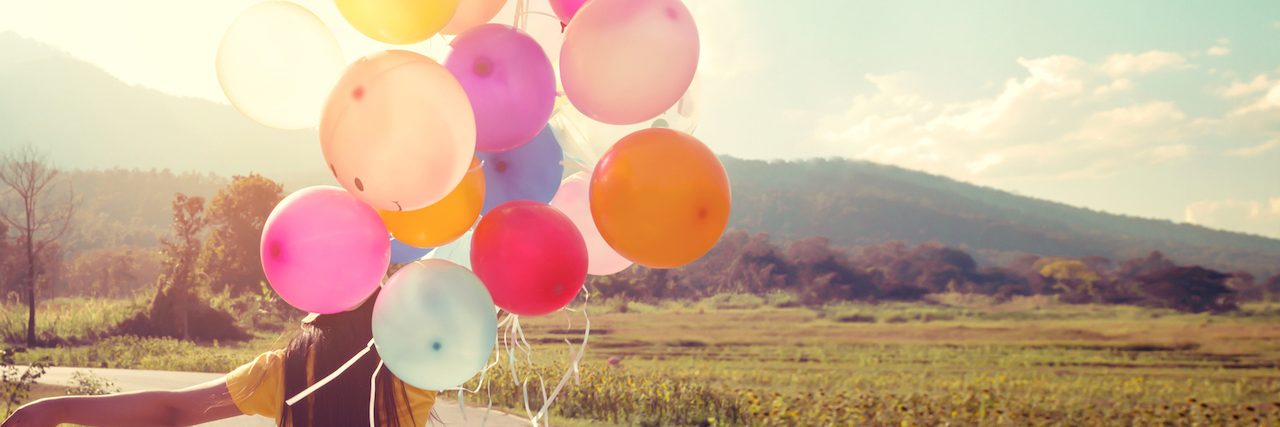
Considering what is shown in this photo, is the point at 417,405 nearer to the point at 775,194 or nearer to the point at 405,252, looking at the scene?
the point at 405,252

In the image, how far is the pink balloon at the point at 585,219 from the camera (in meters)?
2.19

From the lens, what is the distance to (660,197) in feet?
5.68

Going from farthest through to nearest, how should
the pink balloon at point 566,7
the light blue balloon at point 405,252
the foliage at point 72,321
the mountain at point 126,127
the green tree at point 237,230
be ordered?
the mountain at point 126,127
the green tree at point 237,230
the foliage at point 72,321
the pink balloon at point 566,7
the light blue balloon at point 405,252

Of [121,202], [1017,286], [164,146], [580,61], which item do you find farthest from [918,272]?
[164,146]

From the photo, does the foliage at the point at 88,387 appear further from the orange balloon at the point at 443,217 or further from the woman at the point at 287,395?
the orange balloon at the point at 443,217

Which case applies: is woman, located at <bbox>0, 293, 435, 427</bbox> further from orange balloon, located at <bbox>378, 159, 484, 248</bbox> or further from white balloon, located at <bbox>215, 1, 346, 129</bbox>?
white balloon, located at <bbox>215, 1, 346, 129</bbox>

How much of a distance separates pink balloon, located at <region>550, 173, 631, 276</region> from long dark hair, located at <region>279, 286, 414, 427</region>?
0.55 meters

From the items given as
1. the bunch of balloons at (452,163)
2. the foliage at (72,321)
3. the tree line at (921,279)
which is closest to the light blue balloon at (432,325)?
the bunch of balloons at (452,163)

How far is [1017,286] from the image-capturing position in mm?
27859

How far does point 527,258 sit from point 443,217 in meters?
0.20

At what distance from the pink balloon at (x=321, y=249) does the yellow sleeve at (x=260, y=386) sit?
0.89 feet

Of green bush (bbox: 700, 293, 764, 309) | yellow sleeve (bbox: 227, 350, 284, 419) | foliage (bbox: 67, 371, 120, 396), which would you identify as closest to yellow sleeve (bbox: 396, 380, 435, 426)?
yellow sleeve (bbox: 227, 350, 284, 419)

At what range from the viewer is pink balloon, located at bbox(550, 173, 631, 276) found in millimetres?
2189

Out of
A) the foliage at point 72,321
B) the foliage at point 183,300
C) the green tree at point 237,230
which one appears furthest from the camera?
the green tree at point 237,230
